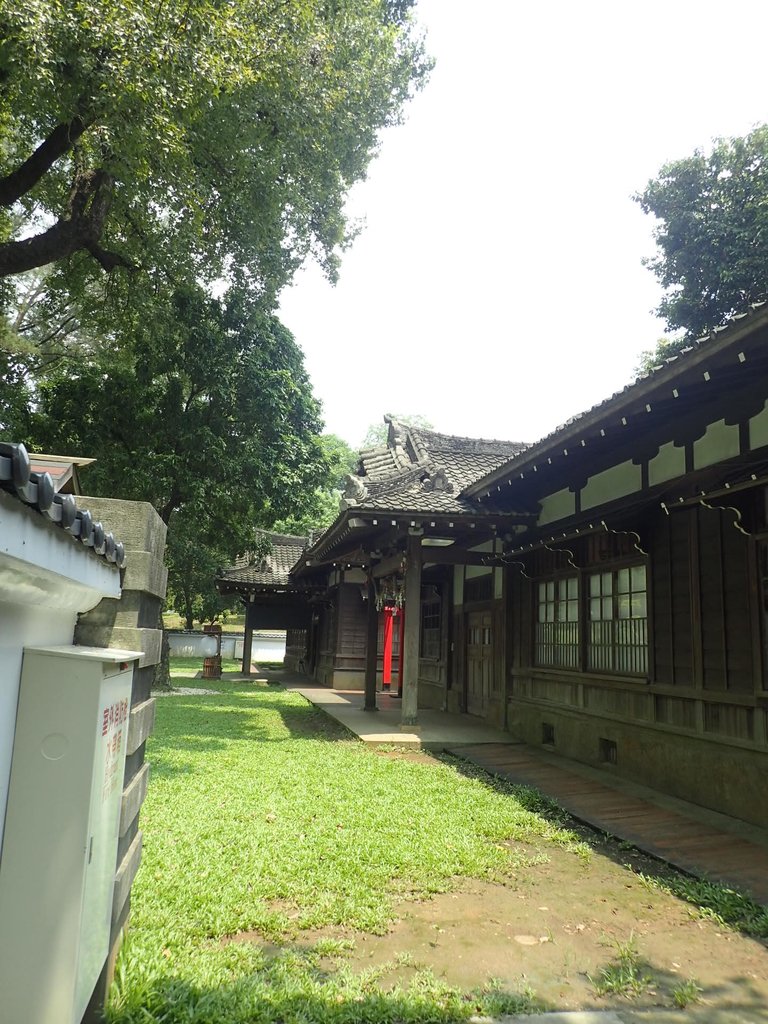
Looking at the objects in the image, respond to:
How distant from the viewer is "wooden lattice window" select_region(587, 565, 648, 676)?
300 inches

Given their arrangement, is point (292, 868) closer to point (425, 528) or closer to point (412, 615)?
point (412, 615)

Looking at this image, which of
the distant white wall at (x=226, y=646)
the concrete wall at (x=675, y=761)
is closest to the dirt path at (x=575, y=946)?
the concrete wall at (x=675, y=761)

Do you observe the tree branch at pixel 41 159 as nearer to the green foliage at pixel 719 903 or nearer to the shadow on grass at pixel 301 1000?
the shadow on grass at pixel 301 1000

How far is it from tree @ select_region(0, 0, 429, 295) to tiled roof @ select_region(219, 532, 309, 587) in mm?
9463

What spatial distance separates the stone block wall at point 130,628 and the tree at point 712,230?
2045cm

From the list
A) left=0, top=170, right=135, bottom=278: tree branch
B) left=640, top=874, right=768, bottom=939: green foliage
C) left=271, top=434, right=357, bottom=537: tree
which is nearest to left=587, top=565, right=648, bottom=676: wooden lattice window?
left=640, top=874, right=768, bottom=939: green foliage

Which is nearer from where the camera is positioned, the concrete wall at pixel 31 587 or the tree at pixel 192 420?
the concrete wall at pixel 31 587

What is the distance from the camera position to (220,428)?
16.6 metres

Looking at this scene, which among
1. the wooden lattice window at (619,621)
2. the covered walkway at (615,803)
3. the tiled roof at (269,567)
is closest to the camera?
the covered walkway at (615,803)

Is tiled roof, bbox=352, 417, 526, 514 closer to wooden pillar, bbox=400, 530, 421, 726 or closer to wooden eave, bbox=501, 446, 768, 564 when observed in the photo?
wooden pillar, bbox=400, 530, 421, 726

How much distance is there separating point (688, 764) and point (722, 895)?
247 cm

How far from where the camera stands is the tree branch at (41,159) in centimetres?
915

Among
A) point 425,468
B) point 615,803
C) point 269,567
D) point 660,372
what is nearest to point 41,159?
point 425,468

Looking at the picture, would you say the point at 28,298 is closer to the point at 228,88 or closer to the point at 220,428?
the point at 220,428
